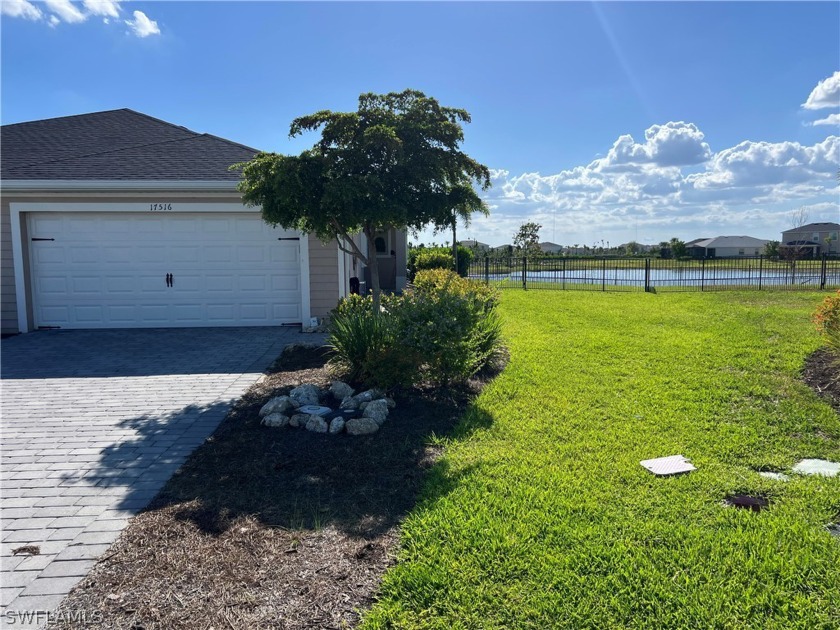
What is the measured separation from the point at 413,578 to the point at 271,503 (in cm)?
142

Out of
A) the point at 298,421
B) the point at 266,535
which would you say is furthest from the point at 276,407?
the point at 266,535

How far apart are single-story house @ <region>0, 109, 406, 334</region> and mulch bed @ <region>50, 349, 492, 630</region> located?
21.0 ft

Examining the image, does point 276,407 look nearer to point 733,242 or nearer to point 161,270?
point 161,270

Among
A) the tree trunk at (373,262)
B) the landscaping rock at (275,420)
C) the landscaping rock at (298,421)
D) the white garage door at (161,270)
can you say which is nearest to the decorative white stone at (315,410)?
the landscaping rock at (298,421)

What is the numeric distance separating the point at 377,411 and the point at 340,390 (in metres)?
0.84

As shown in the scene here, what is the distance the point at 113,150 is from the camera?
1204 cm

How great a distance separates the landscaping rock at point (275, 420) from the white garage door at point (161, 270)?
6.21 m

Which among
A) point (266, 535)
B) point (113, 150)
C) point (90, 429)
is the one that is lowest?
point (266, 535)

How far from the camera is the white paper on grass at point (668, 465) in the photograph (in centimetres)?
420

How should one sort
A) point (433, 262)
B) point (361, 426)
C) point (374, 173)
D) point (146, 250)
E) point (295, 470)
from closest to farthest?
point (295, 470), point (361, 426), point (374, 173), point (146, 250), point (433, 262)

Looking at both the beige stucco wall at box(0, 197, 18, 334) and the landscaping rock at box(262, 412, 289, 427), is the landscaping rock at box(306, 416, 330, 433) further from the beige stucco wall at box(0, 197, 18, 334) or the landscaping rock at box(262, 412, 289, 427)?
the beige stucco wall at box(0, 197, 18, 334)

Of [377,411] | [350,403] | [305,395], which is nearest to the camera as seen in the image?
[377,411]

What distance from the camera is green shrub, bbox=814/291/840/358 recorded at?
6773mm

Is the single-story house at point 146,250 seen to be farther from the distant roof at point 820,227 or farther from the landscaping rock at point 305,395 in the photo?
the distant roof at point 820,227
